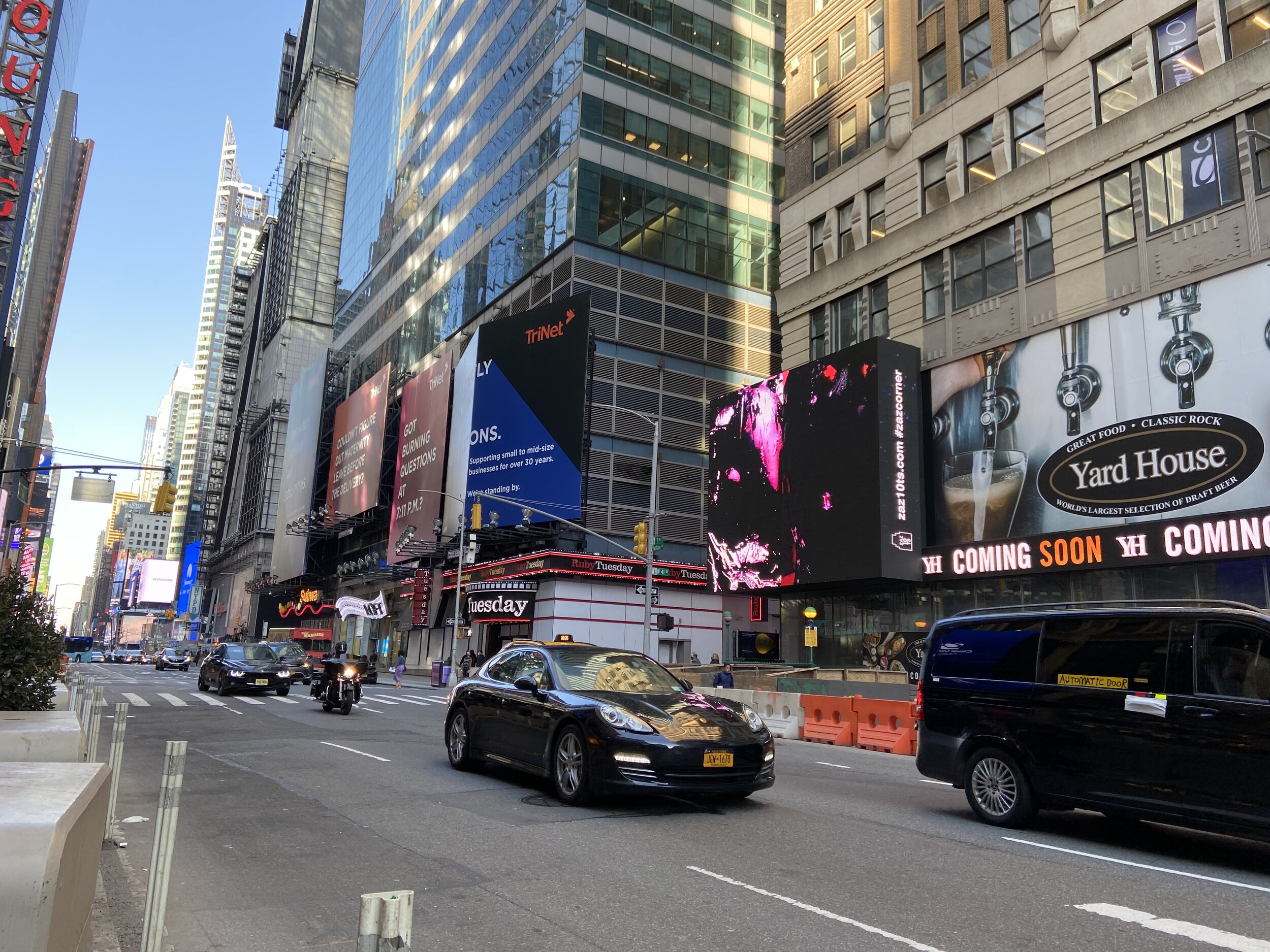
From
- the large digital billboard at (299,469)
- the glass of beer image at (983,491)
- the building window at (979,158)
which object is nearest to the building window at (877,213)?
the building window at (979,158)

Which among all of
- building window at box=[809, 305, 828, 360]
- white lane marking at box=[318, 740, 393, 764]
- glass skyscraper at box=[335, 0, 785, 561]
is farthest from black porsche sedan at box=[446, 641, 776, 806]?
glass skyscraper at box=[335, 0, 785, 561]

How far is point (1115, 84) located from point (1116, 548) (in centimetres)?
1326

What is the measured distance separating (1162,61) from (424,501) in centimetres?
4134

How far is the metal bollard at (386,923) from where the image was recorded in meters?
2.23

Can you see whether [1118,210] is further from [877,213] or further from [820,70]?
[820,70]

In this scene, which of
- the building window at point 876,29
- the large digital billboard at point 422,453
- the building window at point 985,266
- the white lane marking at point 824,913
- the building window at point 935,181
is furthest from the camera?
the large digital billboard at point 422,453

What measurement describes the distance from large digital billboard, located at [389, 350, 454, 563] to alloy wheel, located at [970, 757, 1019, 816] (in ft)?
146

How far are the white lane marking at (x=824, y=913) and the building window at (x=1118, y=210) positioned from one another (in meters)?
24.0

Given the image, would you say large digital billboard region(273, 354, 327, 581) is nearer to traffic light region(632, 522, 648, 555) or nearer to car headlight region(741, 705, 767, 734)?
traffic light region(632, 522, 648, 555)

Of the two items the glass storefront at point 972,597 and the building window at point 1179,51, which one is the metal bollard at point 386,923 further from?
the building window at point 1179,51

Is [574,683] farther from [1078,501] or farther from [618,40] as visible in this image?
[618,40]

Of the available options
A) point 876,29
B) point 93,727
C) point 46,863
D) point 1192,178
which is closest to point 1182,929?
point 46,863

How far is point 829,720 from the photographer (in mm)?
19547

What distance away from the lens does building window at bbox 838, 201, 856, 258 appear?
35594 millimetres
